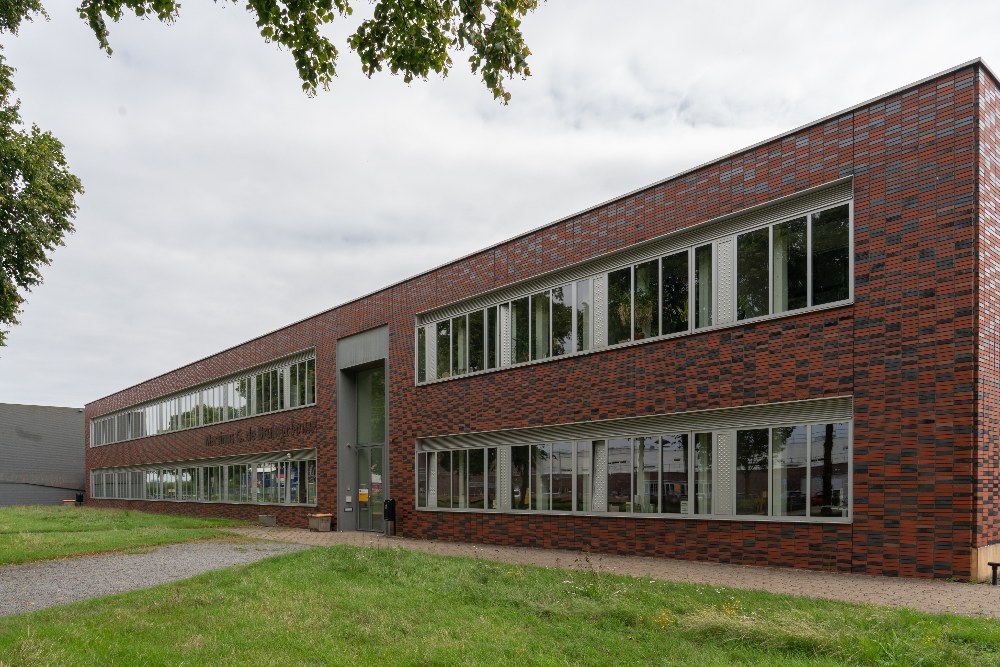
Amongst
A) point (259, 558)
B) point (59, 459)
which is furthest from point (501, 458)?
point (59, 459)

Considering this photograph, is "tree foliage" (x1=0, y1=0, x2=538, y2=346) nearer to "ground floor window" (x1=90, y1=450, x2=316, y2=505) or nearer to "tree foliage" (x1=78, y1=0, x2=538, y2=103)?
"tree foliage" (x1=78, y1=0, x2=538, y2=103)

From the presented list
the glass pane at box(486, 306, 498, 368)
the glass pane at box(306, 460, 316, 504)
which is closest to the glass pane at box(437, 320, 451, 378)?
the glass pane at box(486, 306, 498, 368)

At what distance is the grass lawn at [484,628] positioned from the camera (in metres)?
7.18

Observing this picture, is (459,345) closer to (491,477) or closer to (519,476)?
(491,477)

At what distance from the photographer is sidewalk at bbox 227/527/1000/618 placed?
996cm

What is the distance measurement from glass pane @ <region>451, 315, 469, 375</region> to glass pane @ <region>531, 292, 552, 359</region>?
2.65 meters

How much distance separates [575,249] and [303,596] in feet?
34.3

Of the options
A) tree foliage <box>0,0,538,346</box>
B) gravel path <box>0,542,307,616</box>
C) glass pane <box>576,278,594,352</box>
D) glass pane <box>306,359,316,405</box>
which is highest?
tree foliage <box>0,0,538,346</box>

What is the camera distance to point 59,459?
6097cm

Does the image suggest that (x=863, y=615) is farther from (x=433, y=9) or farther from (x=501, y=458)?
(x=501, y=458)

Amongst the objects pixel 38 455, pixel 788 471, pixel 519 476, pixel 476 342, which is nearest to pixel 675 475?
pixel 788 471

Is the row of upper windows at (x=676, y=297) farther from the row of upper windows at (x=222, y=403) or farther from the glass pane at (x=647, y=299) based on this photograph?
the row of upper windows at (x=222, y=403)

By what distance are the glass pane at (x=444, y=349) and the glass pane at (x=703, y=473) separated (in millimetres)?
8688

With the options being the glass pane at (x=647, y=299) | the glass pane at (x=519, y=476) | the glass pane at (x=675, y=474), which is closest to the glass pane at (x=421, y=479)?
the glass pane at (x=519, y=476)
